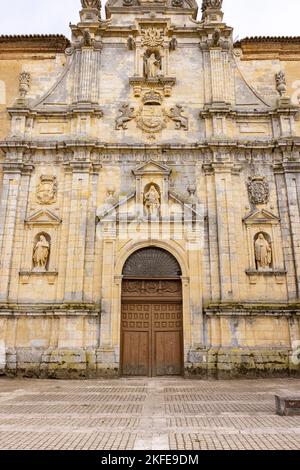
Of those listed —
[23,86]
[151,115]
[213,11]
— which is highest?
[213,11]

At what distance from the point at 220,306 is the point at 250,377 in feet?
7.74

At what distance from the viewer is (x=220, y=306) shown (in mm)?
13406

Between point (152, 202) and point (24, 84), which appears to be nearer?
point (152, 202)

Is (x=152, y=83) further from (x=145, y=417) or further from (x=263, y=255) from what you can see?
(x=145, y=417)

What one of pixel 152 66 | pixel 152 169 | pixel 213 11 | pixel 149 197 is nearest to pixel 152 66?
pixel 152 66

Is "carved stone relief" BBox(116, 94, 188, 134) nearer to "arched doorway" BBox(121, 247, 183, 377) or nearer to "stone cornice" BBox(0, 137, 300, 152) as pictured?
"stone cornice" BBox(0, 137, 300, 152)

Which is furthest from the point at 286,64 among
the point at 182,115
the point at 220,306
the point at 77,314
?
the point at 77,314

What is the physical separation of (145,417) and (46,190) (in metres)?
10.4

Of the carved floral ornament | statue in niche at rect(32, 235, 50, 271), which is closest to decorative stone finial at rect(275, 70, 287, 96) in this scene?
the carved floral ornament

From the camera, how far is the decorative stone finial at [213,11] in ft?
57.2

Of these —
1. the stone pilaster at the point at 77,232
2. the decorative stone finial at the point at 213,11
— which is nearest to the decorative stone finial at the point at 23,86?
the stone pilaster at the point at 77,232

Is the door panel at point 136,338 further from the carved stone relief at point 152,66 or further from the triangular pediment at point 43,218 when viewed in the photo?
the carved stone relief at point 152,66

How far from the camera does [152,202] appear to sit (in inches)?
586

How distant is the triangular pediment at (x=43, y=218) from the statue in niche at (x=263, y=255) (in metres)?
7.23
